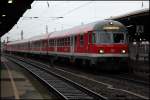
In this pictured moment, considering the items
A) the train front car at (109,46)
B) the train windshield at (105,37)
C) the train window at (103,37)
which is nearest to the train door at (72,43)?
the train front car at (109,46)

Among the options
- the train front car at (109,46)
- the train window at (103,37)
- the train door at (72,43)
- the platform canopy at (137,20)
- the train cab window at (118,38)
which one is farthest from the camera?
the train door at (72,43)

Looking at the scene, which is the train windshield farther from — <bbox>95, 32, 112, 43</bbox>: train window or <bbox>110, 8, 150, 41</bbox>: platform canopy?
<bbox>110, 8, 150, 41</bbox>: platform canopy

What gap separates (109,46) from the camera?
22.7m

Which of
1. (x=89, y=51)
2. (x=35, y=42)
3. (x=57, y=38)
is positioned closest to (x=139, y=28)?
(x=89, y=51)

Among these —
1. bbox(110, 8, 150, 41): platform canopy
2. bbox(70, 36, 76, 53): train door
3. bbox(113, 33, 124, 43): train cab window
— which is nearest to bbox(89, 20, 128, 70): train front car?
bbox(113, 33, 124, 43): train cab window

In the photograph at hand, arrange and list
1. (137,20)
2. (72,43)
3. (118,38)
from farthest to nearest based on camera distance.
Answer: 1. (72,43)
2. (137,20)
3. (118,38)

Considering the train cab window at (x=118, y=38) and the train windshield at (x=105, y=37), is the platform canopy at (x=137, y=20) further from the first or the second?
the train windshield at (x=105, y=37)

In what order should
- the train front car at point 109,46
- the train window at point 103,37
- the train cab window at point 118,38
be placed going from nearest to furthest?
1. the train front car at point 109,46
2. the train window at point 103,37
3. the train cab window at point 118,38

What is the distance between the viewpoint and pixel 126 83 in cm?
1852

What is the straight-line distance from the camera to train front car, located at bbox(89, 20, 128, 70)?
2247cm

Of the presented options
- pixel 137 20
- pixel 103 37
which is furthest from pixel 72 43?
pixel 103 37

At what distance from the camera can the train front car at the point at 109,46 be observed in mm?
22469

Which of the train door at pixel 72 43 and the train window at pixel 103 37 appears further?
the train door at pixel 72 43

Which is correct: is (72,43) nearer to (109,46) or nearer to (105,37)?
(105,37)
